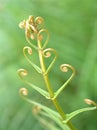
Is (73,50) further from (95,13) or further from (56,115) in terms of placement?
(56,115)

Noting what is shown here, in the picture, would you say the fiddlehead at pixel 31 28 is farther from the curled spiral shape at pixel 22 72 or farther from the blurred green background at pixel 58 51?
the blurred green background at pixel 58 51

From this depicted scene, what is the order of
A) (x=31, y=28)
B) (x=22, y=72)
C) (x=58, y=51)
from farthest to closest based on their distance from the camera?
(x=58, y=51) → (x=22, y=72) → (x=31, y=28)

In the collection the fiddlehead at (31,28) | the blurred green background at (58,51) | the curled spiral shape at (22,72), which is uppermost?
the fiddlehead at (31,28)

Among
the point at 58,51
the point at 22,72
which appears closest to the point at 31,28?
the point at 22,72

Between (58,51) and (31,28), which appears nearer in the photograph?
(31,28)

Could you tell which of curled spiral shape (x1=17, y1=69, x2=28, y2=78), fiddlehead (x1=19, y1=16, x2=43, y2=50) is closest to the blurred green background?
curled spiral shape (x1=17, y1=69, x2=28, y2=78)

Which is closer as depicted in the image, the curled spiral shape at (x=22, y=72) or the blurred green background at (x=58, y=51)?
the curled spiral shape at (x=22, y=72)

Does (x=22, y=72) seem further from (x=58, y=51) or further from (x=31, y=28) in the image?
(x=58, y=51)

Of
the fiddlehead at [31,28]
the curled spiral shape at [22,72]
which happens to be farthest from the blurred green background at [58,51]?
the fiddlehead at [31,28]

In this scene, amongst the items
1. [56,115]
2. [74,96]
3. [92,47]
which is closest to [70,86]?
[74,96]
